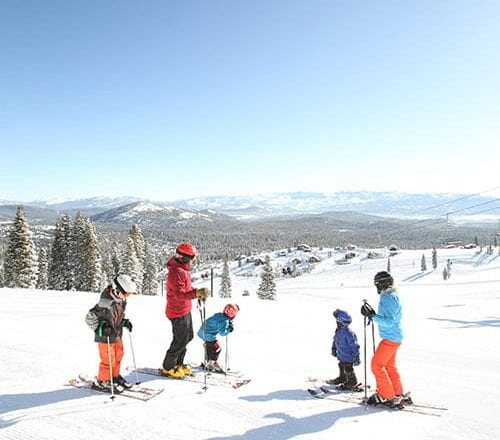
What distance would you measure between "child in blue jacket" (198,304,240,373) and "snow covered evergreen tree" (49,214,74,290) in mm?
35389

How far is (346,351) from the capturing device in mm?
6586

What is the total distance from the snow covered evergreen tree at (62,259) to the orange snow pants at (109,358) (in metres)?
35.9

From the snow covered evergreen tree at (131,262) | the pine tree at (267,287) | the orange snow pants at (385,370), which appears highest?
→ the orange snow pants at (385,370)

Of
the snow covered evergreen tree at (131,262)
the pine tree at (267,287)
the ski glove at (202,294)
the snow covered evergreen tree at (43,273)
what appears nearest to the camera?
the ski glove at (202,294)

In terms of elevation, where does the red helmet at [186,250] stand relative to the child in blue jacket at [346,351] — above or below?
above

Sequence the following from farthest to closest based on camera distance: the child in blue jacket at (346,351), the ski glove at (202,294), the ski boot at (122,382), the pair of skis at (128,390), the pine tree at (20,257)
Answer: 1. the pine tree at (20,257)
2. the child in blue jacket at (346,351)
3. the ski glove at (202,294)
4. the ski boot at (122,382)
5. the pair of skis at (128,390)

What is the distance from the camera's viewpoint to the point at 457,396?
21.7 ft

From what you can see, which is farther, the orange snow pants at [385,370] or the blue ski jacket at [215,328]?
the blue ski jacket at [215,328]

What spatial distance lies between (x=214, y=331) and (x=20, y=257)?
33.0 meters

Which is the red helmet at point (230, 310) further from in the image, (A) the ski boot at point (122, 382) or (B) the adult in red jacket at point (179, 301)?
(A) the ski boot at point (122, 382)

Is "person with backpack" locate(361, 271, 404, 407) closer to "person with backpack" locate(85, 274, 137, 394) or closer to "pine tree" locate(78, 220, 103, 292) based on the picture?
"person with backpack" locate(85, 274, 137, 394)

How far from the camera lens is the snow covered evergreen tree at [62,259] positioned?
39.1m

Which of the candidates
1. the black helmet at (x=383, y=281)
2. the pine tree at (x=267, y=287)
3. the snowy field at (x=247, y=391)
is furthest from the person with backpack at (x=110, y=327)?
the pine tree at (x=267, y=287)

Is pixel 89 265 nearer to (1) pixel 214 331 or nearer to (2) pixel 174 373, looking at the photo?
(1) pixel 214 331
